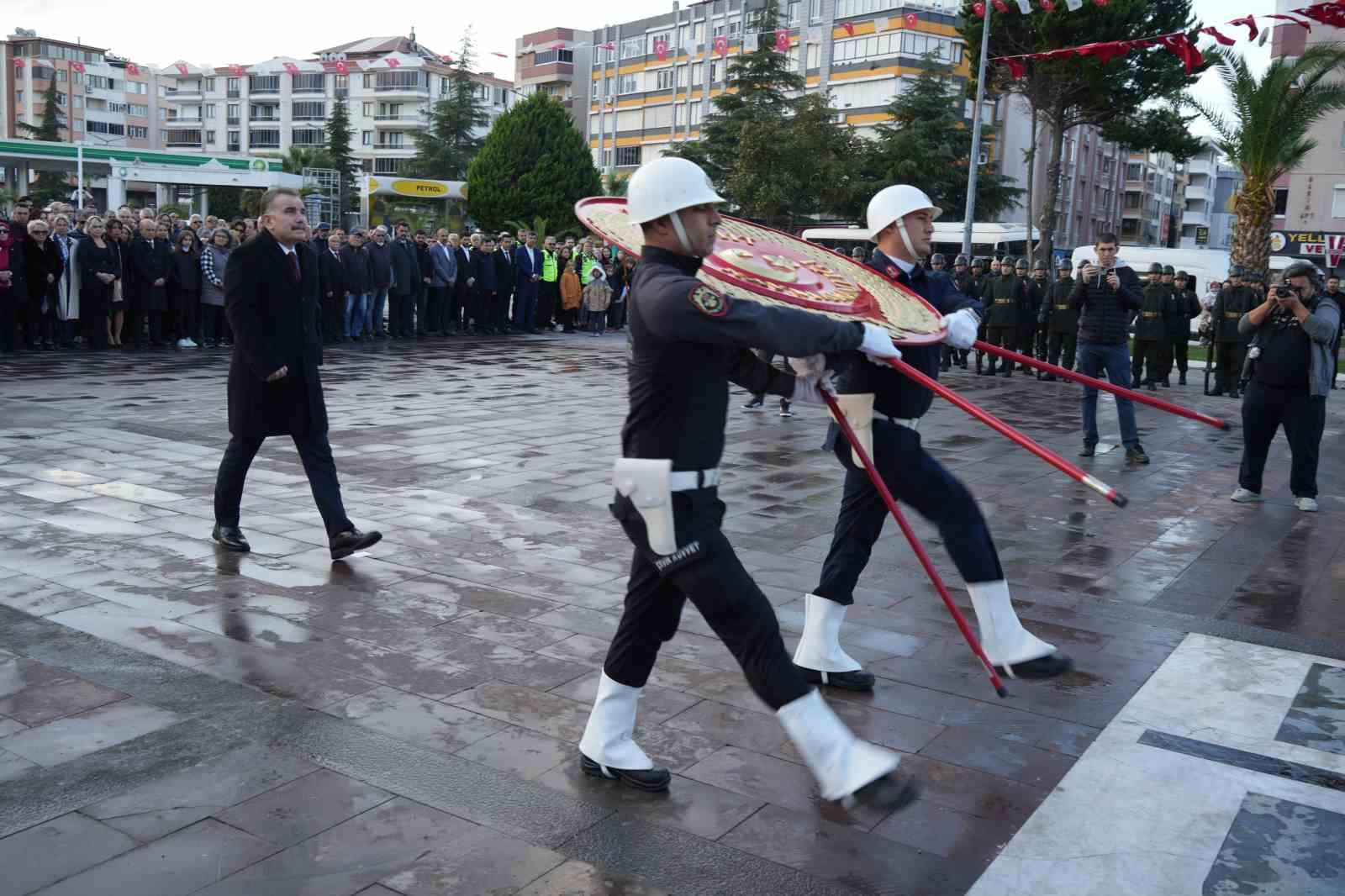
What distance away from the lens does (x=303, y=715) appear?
4.12m

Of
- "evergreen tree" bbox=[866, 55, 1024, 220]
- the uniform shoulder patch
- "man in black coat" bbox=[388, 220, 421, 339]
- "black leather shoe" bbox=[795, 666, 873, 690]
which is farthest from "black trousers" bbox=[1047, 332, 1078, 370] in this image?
"evergreen tree" bbox=[866, 55, 1024, 220]

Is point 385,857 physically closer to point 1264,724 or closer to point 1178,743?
point 1178,743

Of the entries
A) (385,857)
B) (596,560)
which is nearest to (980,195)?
(596,560)

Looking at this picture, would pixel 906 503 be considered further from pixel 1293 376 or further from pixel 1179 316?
pixel 1179 316

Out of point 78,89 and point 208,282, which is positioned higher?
point 78,89

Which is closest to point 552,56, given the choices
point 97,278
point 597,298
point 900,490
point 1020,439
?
point 597,298

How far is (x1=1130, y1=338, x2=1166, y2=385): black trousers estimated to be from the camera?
719 inches

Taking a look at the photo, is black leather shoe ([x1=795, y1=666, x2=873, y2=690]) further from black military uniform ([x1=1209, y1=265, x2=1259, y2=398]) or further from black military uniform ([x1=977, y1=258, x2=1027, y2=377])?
black military uniform ([x1=977, y1=258, x2=1027, y2=377])

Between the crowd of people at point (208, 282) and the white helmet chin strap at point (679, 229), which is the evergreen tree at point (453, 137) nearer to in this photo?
the crowd of people at point (208, 282)

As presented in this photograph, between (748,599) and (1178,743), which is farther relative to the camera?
(1178,743)

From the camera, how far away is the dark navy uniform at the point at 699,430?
3.28m

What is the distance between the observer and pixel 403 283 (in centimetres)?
2036

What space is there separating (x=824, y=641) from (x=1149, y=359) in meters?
15.7

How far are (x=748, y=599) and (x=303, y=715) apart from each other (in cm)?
178
